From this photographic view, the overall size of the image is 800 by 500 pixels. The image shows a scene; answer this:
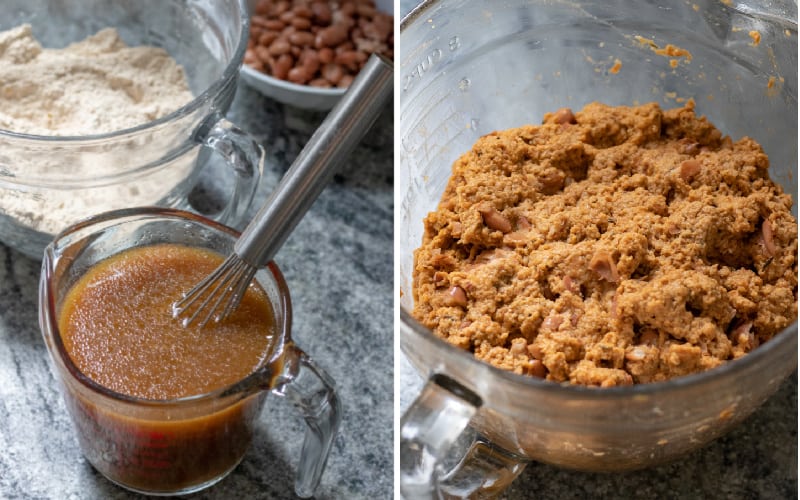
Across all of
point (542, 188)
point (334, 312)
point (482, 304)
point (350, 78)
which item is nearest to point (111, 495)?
point (334, 312)

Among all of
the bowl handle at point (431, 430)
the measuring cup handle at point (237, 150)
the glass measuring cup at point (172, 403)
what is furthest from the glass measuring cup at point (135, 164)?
the bowl handle at point (431, 430)

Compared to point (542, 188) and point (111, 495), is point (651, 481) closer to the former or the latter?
point (542, 188)

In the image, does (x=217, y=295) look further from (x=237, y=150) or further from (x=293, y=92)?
(x=293, y=92)

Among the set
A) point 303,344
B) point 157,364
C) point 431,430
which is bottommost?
point 303,344

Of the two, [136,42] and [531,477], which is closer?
[531,477]

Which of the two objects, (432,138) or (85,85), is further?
(85,85)

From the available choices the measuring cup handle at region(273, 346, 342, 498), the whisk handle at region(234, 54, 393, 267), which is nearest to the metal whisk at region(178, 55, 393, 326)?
the whisk handle at region(234, 54, 393, 267)

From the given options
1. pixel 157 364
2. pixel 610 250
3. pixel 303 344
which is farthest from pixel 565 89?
pixel 157 364

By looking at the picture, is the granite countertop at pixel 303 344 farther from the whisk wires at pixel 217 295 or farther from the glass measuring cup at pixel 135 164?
the whisk wires at pixel 217 295
